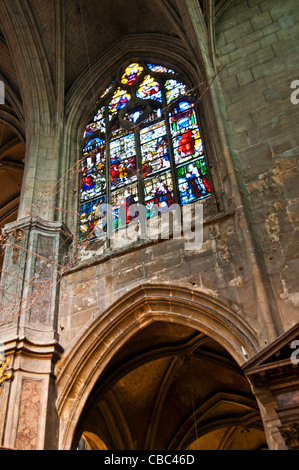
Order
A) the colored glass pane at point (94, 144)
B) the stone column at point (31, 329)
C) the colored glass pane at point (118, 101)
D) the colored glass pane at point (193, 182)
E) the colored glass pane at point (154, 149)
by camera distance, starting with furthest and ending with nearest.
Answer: the colored glass pane at point (118, 101) < the colored glass pane at point (94, 144) < the colored glass pane at point (154, 149) < the colored glass pane at point (193, 182) < the stone column at point (31, 329)

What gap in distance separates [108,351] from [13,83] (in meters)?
7.07

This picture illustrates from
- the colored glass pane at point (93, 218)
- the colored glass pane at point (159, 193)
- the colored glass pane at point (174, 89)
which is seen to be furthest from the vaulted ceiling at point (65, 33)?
the colored glass pane at point (159, 193)

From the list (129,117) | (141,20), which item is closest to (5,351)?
(129,117)

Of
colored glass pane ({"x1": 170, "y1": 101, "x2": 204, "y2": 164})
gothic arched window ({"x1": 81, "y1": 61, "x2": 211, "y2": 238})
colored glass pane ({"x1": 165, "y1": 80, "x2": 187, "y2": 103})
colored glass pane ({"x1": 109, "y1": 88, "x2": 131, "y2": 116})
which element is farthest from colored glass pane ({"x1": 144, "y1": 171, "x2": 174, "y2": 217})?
colored glass pane ({"x1": 109, "y1": 88, "x2": 131, "y2": 116})

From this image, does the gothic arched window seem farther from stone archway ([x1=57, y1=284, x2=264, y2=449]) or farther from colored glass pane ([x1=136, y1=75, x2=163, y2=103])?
stone archway ([x1=57, y1=284, x2=264, y2=449])

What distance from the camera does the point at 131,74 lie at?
11305mm

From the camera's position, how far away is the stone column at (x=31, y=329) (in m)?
6.27

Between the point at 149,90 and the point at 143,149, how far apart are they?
5.90 ft

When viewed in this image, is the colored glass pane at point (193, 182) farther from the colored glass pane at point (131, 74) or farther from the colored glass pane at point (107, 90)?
the colored glass pane at point (107, 90)

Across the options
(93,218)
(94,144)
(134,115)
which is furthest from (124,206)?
(134,115)

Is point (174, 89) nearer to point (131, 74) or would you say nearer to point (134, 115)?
point (134, 115)

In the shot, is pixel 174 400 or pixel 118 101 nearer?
pixel 174 400

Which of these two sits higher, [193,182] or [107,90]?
[107,90]

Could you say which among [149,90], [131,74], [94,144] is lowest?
[94,144]
